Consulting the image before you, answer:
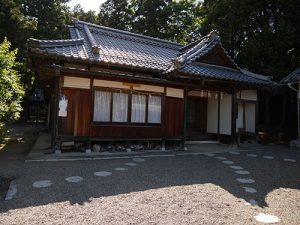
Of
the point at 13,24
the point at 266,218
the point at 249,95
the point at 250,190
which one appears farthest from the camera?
the point at 13,24

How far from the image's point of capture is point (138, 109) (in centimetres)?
1153

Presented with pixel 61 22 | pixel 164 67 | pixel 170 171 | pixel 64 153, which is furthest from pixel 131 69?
pixel 61 22

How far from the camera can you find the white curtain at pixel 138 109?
11.4 m

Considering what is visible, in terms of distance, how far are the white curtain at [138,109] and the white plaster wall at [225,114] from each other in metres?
5.77

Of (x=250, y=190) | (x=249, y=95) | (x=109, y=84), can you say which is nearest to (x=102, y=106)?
(x=109, y=84)

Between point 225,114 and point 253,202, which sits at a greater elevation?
point 225,114

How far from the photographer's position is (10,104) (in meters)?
8.36

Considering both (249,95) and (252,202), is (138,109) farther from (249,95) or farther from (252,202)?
(249,95)

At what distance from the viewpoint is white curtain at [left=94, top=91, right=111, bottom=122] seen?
34.9 ft

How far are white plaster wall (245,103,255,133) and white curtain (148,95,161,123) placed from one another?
7490 mm

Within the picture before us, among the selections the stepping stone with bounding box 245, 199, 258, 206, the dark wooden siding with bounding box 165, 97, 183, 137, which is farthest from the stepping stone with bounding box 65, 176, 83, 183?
the dark wooden siding with bounding box 165, 97, 183, 137

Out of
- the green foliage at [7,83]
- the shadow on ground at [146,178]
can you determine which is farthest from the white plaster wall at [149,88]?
the green foliage at [7,83]

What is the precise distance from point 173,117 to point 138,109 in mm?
1765

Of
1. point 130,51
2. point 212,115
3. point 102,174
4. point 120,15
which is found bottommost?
point 102,174
